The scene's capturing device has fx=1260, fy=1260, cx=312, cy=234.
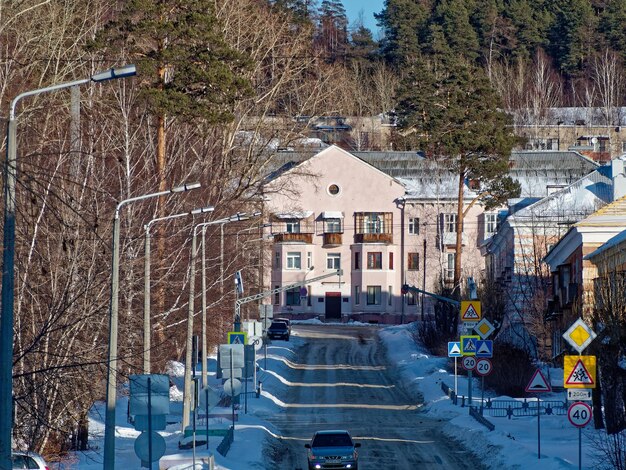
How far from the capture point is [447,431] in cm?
3809

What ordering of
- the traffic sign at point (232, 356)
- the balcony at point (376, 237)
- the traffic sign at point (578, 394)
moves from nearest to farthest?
1. the traffic sign at point (578, 394)
2. the traffic sign at point (232, 356)
3. the balcony at point (376, 237)

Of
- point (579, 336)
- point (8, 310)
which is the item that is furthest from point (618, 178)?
point (8, 310)

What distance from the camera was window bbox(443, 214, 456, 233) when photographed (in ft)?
310

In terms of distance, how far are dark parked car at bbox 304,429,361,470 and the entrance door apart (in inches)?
2615

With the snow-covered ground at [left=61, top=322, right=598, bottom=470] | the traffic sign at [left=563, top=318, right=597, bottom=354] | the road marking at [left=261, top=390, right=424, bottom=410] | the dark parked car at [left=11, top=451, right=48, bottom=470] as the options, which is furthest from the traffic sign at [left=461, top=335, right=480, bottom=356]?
the dark parked car at [left=11, top=451, right=48, bottom=470]

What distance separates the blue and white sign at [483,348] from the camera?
37.5 m

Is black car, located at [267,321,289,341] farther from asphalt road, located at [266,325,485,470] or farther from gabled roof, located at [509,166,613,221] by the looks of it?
gabled roof, located at [509,166,613,221]

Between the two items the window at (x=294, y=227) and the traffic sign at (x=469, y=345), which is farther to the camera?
the window at (x=294, y=227)

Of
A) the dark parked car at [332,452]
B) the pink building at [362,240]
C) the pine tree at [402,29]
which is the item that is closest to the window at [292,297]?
the pink building at [362,240]

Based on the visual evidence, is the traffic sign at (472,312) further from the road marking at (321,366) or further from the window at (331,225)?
the window at (331,225)

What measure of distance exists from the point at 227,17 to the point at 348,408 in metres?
21.5

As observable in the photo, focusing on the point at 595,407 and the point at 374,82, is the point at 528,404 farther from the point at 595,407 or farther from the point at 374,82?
the point at 374,82

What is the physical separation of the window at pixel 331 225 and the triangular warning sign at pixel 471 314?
5409 centimetres

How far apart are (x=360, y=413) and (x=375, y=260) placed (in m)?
52.2
